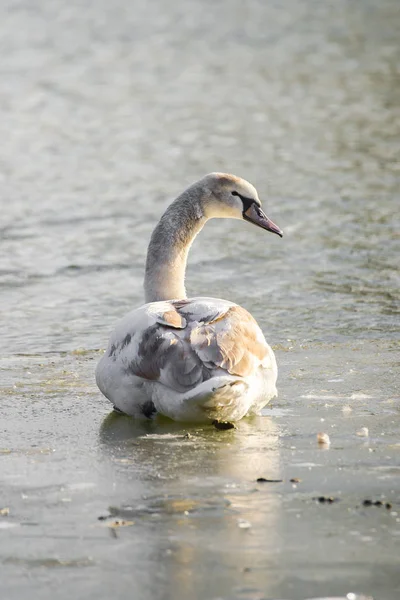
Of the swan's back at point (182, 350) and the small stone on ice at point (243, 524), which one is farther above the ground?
the swan's back at point (182, 350)

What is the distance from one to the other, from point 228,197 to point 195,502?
3268 mm

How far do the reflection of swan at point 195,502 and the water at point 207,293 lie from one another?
0.04ft

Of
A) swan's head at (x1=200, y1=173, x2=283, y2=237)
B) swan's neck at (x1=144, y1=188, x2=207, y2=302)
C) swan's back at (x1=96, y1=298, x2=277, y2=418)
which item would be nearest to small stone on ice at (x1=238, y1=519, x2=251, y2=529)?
swan's back at (x1=96, y1=298, x2=277, y2=418)

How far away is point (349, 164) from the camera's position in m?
16.1

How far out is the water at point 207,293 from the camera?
430cm

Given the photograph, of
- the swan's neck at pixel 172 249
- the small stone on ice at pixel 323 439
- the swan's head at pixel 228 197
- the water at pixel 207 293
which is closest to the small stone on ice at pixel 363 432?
the water at pixel 207 293

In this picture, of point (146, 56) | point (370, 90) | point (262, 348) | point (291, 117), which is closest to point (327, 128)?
point (291, 117)

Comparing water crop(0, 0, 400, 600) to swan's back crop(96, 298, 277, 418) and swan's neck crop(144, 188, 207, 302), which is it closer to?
swan's back crop(96, 298, 277, 418)

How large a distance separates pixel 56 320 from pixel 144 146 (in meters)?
8.45

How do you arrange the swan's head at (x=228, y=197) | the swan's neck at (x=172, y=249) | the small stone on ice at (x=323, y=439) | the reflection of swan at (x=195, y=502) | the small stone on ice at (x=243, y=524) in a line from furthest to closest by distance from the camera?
the swan's head at (x=228, y=197) → the swan's neck at (x=172, y=249) → the small stone on ice at (x=323, y=439) → the small stone on ice at (x=243, y=524) → the reflection of swan at (x=195, y=502)

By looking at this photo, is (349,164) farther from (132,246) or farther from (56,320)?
(56,320)

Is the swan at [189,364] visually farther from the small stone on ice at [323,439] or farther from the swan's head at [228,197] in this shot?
the swan's head at [228,197]

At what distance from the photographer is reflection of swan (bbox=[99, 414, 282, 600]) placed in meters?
4.09

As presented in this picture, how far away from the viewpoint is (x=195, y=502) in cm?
485
